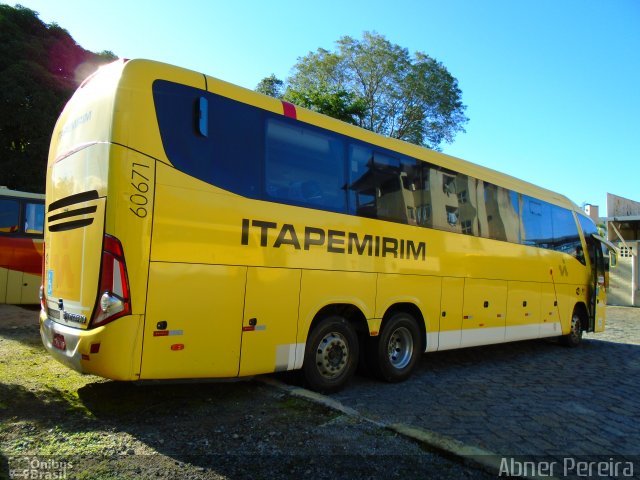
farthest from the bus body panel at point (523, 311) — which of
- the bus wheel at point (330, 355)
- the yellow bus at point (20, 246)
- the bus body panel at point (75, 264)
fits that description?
the yellow bus at point (20, 246)

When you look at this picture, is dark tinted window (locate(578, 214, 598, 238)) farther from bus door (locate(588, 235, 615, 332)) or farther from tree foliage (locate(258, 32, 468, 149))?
tree foliage (locate(258, 32, 468, 149))

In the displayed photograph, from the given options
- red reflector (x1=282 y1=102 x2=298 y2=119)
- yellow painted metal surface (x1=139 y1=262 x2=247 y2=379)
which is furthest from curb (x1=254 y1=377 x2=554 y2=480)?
red reflector (x1=282 y1=102 x2=298 y2=119)

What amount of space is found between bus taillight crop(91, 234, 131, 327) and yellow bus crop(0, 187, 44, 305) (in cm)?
907

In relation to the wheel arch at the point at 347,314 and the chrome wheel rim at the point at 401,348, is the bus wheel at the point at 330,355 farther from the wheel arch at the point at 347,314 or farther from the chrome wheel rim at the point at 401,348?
the chrome wheel rim at the point at 401,348

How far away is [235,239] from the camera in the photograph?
4.68 m

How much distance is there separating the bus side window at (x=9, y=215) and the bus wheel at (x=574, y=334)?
13.4 meters

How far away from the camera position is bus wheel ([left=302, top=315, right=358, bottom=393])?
5.43m

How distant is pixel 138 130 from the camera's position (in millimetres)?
4164

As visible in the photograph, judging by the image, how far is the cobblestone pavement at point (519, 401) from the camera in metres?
4.49

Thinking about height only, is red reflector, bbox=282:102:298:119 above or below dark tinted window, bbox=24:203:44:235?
above

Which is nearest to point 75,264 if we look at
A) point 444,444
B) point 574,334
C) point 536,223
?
point 444,444

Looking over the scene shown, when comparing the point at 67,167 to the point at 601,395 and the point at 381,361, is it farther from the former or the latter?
the point at 601,395

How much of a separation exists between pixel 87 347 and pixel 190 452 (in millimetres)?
1264

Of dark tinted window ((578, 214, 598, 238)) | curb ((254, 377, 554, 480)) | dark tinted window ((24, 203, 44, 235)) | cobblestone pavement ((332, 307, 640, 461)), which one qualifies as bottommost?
cobblestone pavement ((332, 307, 640, 461))
